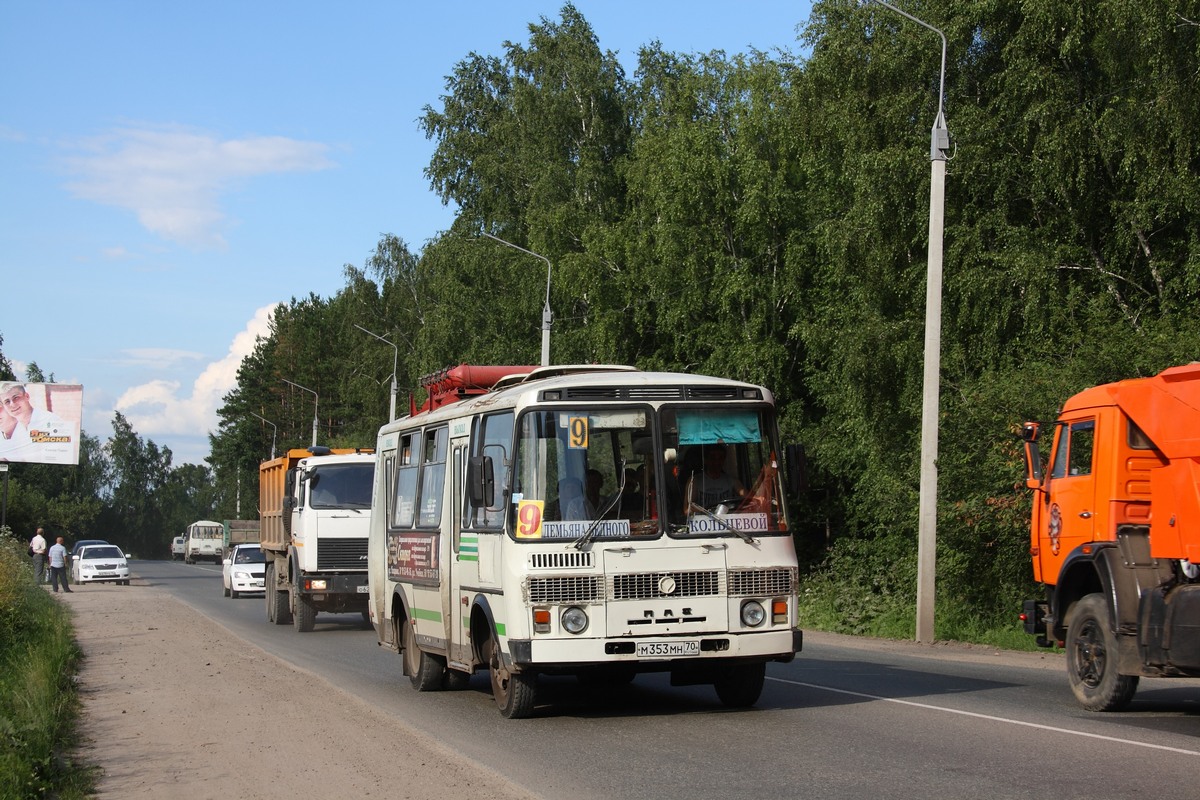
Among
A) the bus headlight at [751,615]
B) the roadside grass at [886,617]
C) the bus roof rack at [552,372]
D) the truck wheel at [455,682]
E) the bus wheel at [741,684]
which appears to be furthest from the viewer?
the roadside grass at [886,617]

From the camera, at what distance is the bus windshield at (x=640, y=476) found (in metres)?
11.1

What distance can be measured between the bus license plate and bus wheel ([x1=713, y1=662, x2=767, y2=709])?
1058 millimetres

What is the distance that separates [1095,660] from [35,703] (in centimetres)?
887

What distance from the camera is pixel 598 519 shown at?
1104cm

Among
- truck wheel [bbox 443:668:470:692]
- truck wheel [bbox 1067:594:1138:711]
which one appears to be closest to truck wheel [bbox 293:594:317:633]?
truck wheel [bbox 443:668:470:692]

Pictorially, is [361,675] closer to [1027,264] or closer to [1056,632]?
[1056,632]

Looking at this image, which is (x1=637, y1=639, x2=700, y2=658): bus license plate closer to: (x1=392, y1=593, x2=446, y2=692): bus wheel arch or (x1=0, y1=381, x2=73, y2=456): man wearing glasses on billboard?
(x1=392, y1=593, x2=446, y2=692): bus wheel arch

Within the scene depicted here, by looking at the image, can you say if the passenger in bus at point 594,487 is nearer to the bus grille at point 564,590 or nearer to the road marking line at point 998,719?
the bus grille at point 564,590

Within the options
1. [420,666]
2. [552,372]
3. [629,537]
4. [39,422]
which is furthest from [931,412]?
[39,422]

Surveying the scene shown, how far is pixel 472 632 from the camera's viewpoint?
40.0 ft

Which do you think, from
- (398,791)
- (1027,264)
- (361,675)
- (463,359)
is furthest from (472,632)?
(463,359)

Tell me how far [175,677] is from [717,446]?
8.14 metres

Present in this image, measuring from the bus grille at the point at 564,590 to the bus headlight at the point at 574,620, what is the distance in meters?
0.08

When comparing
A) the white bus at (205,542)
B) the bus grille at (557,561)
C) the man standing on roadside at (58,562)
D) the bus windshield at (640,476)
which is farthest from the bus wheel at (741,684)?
the white bus at (205,542)
